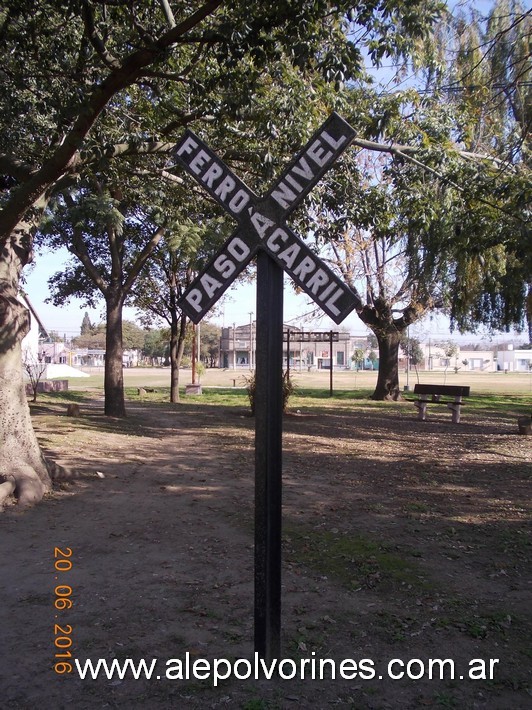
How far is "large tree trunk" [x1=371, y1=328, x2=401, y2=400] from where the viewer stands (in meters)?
25.4

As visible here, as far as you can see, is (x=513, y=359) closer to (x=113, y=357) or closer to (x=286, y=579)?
(x=113, y=357)

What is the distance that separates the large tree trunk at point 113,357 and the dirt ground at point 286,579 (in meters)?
5.81

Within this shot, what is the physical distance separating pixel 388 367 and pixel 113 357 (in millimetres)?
12969

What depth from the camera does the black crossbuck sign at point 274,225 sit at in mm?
3014

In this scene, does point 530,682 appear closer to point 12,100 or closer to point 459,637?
point 459,637

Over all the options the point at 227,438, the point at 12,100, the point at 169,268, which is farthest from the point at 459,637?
the point at 169,268

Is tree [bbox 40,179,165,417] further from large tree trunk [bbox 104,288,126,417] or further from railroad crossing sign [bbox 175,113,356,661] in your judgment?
railroad crossing sign [bbox 175,113,356,661]

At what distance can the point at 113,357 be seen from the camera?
1619 cm

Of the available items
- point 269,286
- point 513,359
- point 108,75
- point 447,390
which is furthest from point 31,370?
point 513,359

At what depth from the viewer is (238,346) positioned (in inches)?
3063

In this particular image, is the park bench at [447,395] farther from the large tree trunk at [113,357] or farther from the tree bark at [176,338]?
the tree bark at [176,338]
